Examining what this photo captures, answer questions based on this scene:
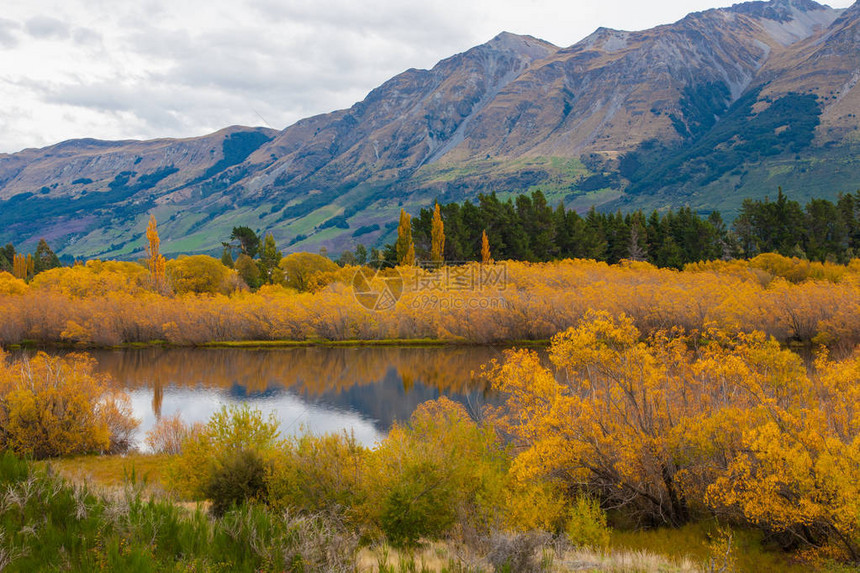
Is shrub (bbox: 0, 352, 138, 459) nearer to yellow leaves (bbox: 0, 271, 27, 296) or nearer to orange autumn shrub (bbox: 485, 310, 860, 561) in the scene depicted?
orange autumn shrub (bbox: 485, 310, 860, 561)

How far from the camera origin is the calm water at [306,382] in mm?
30812

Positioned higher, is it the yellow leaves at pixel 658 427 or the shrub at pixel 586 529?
the yellow leaves at pixel 658 427

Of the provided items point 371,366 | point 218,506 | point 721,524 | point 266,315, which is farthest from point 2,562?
point 266,315

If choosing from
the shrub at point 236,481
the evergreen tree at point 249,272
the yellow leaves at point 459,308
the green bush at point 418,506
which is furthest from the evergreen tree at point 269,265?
the green bush at point 418,506

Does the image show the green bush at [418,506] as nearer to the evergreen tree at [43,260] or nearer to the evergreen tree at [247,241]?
the evergreen tree at [247,241]

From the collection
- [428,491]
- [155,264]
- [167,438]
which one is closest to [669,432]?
[428,491]

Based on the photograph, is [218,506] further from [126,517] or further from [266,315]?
[266,315]

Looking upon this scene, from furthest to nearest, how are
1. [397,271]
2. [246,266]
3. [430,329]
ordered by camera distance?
1. [246,266]
2. [397,271]
3. [430,329]

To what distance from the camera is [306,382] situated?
132 ft

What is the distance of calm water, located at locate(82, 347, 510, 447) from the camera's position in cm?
3081

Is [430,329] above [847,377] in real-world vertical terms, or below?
below

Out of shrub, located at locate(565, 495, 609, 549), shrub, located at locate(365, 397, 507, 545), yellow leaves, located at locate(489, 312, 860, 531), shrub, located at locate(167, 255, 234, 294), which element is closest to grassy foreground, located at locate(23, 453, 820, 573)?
shrub, located at locate(565, 495, 609, 549)

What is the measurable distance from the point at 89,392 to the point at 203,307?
136 ft

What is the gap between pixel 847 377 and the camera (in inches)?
520
